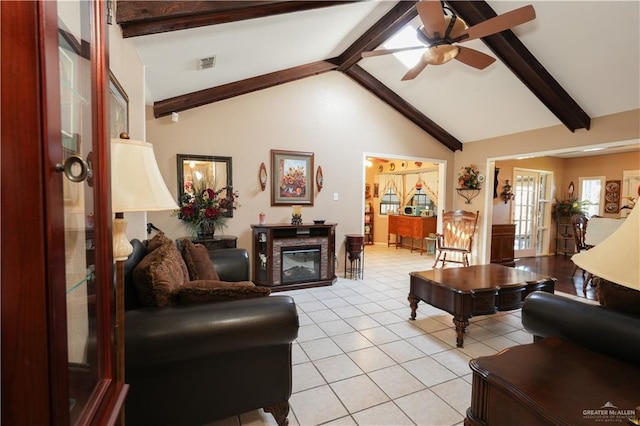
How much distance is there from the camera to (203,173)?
13.7 feet

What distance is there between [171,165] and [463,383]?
4.02m

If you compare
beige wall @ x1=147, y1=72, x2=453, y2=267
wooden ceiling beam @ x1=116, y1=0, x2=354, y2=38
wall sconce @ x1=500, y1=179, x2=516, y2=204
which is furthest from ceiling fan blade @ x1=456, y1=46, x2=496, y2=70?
wall sconce @ x1=500, y1=179, x2=516, y2=204

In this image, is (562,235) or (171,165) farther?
(562,235)

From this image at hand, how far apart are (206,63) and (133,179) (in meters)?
2.53

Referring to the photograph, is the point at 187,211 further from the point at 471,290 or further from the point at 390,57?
the point at 390,57

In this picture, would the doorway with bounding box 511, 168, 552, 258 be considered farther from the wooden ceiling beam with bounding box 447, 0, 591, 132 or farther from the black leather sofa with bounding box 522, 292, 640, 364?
the black leather sofa with bounding box 522, 292, 640, 364

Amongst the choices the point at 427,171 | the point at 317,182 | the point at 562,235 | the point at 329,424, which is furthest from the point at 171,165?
the point at 562,235

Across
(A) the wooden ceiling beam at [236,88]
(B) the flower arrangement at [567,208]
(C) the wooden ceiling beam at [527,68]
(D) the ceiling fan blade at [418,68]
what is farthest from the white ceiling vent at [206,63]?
(B) the flower arrangement at [567,208]

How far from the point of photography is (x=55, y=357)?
541 millimetres

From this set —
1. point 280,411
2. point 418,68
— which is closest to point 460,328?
point 280,411

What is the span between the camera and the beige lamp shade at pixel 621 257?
26.4 inches

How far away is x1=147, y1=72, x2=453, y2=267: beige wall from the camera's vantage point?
13.4 ft

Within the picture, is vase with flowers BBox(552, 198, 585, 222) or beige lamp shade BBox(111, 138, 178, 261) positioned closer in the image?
beige lamp shade BBox(111, 138, 178, 261)

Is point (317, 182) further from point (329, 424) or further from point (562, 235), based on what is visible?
point (562, 235)
